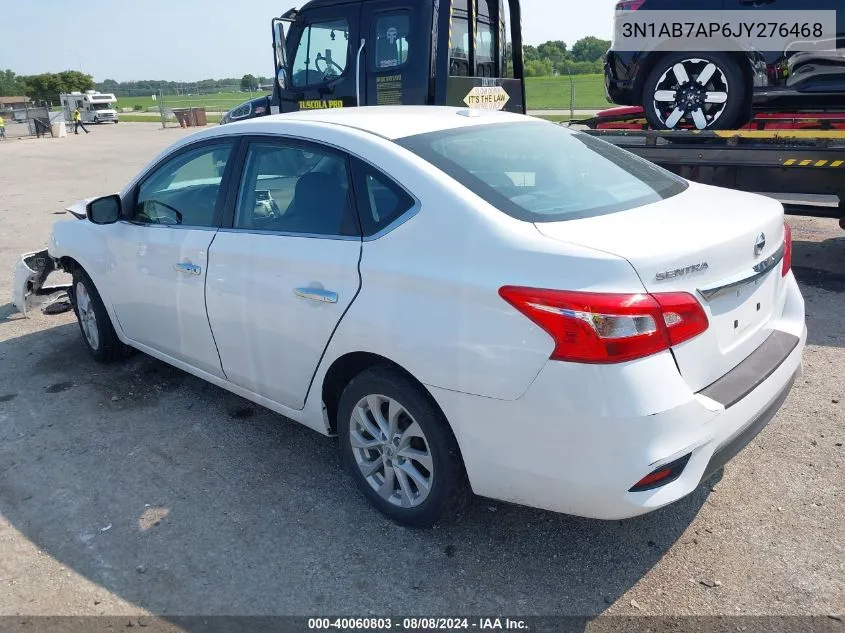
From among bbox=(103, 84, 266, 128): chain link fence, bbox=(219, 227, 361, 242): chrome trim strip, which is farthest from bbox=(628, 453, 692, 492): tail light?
bbox=(103, 84, 266, 128): chain link fence

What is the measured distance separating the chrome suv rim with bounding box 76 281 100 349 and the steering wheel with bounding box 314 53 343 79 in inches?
180

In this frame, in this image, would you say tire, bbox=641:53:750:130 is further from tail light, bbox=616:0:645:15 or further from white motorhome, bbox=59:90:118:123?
white motorhome, bbox=59:90:118:123

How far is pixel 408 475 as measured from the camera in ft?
9.66

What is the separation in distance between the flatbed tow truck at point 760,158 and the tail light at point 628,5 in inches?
44.7

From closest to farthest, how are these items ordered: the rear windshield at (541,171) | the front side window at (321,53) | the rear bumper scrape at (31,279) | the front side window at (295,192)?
the rear windshield at (541,171), the front side window at (295,192), the rear bumper scrape at (31,279), the front side window at (321,53)

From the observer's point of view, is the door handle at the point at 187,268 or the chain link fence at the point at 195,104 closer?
the door handle at the point at 187,268

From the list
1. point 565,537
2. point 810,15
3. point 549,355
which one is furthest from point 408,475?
point 810,15

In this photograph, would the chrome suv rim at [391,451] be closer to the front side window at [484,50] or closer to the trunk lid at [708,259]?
the trunk lid at [708,259]

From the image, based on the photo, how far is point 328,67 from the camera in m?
8.48

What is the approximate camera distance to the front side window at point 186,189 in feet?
12.1

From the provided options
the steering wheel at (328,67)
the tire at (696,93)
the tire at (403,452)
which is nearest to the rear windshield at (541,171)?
the tire at (403,452)

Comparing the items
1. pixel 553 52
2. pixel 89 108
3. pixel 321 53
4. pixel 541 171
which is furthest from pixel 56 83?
pixel 541 171

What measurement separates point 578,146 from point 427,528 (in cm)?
192

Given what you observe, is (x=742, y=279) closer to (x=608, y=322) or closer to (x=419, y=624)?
(x=608, y=322)
